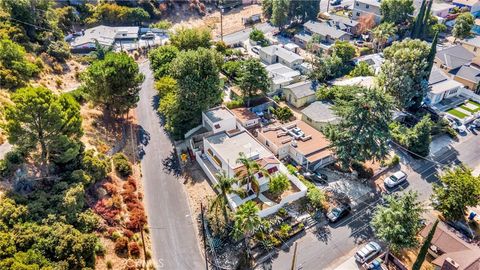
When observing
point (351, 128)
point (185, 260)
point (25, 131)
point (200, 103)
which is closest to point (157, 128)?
point (200, 103)

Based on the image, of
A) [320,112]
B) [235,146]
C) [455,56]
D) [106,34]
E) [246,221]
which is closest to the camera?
[246,221]

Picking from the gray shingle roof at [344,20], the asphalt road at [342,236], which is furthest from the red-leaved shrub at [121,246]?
the gray shingle roof at [344,20]

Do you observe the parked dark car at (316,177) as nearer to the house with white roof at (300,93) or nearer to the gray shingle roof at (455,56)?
the house with white roof at (300,93)

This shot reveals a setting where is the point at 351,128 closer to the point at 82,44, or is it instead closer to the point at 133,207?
the point at 133,207

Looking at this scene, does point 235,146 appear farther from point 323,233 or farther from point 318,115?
point 318,115

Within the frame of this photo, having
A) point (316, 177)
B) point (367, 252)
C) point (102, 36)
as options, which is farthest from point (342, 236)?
point (102, 36)

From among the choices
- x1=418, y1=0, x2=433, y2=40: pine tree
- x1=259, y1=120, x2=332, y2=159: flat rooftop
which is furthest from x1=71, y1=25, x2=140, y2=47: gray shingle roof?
x1=418, y1=0, x2=433, y2=40: pine tree

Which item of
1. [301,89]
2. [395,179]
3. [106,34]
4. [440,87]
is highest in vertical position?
[106,34]
